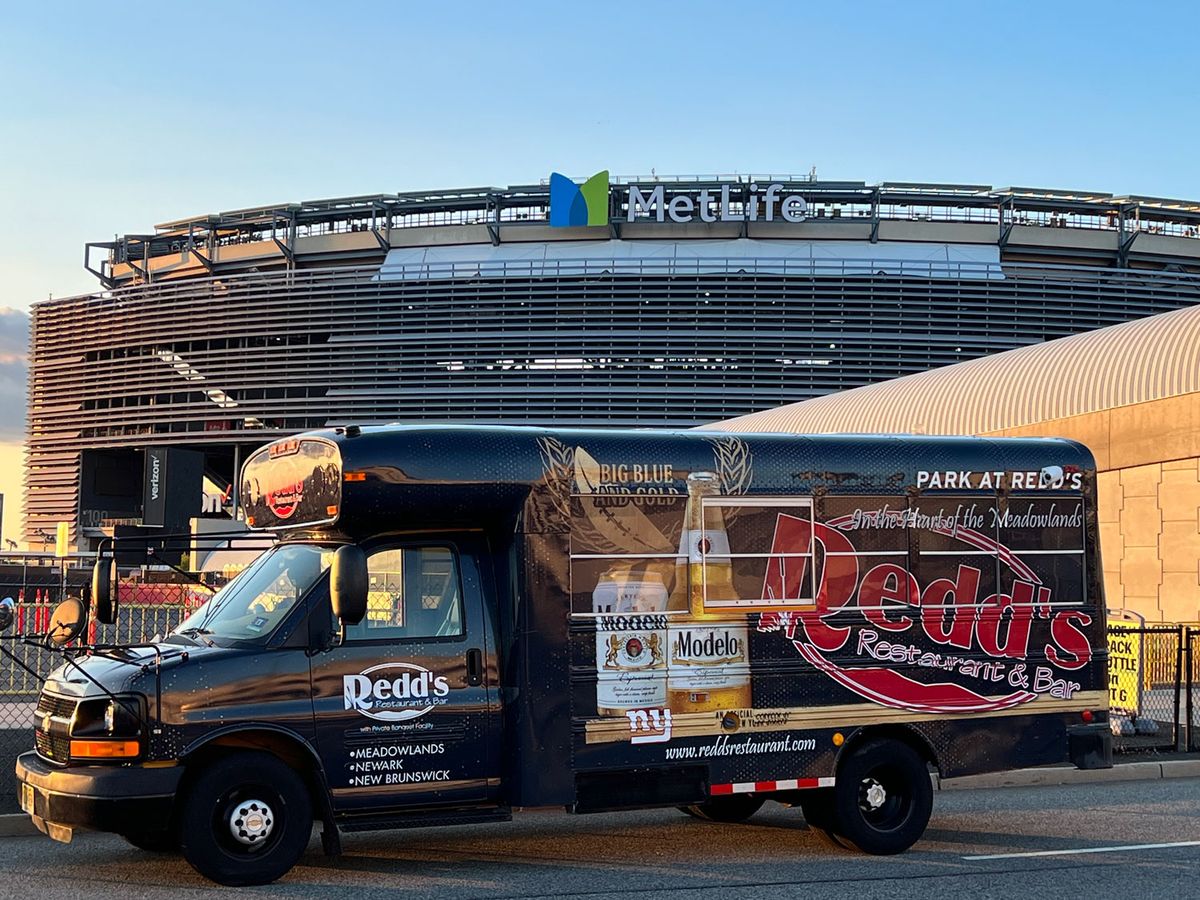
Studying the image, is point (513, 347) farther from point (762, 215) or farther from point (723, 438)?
point (723, 438)

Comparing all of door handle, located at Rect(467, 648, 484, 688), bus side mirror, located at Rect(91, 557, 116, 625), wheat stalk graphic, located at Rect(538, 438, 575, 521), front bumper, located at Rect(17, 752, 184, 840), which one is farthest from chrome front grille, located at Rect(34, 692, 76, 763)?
wheat stalk graphic, located at Rect(538, 438, 575, 521)

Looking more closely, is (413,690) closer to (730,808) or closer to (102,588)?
(102,588)

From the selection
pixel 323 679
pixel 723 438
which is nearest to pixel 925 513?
pixel 723 438

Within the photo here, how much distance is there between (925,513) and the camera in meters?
10.2

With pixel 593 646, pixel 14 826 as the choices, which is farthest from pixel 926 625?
pixel 14 826

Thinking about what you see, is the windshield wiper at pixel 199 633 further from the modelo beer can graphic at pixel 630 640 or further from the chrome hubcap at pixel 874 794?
the chrome hubcap at pixel 874 794

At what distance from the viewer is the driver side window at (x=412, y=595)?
29.1ft

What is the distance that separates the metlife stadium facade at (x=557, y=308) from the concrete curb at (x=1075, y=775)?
62416 mm

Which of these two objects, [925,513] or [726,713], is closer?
[726,713]

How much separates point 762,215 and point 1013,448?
7712cm

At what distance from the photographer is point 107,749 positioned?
8.16 metres

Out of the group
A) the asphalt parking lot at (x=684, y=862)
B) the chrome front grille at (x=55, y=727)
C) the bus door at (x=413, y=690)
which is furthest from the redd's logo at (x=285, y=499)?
the asphalt parking lot at (x=684, y=862)

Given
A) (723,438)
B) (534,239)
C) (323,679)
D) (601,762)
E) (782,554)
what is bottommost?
(601,762)

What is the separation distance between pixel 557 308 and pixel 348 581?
7292 centimetres
